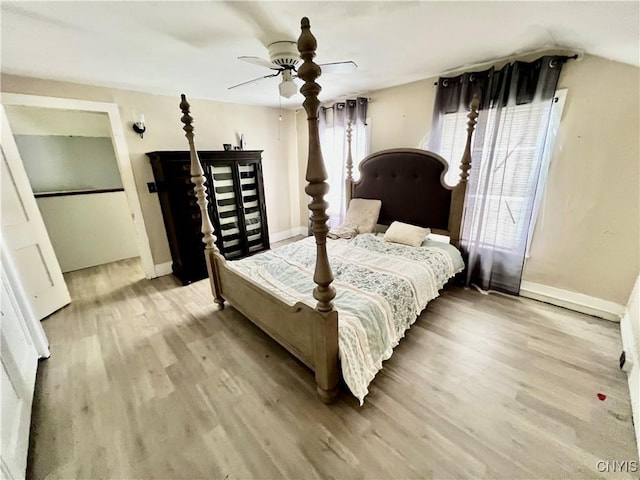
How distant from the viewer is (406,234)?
9.27 ft

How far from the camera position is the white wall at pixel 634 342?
1467 millimetres

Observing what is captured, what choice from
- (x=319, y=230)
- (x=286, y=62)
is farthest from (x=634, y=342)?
(x=286, y=62)

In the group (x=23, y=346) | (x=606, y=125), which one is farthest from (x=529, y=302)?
(x=23, y=346)

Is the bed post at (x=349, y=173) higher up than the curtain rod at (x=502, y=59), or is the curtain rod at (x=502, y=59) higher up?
the curtain rod at (x=502, y=59)

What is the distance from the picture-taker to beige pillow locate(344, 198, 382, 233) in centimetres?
322

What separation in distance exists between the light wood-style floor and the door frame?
1.13 m

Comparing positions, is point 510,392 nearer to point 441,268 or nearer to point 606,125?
point 441,268

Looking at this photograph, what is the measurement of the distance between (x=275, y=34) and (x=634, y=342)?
10.8ft

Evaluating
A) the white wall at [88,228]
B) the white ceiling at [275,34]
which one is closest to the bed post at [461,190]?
the white ceiling at [275,34]

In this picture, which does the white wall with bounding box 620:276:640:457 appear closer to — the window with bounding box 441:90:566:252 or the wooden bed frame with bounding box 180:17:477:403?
the window with bounding box 441:90:566:252

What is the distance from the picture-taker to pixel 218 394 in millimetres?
1701

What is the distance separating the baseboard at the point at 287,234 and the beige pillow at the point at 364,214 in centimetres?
186

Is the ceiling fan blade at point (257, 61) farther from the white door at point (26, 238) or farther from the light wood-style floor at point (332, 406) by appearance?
the white door at point (26, 238)

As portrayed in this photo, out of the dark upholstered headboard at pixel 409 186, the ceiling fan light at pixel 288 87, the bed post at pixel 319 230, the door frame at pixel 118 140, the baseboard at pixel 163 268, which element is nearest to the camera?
the bed post at pixel 319 230
